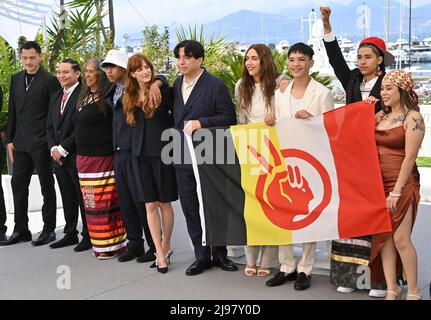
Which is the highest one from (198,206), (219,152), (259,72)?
(259,72)

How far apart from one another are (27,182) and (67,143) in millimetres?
864

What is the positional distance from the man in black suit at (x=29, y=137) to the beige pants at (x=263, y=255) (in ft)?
7.55

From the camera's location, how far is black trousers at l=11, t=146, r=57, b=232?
7.16 metres

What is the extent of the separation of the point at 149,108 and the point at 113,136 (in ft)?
1.80

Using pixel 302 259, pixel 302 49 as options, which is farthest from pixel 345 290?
pixel 302 49

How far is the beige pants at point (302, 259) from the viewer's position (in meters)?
5.48

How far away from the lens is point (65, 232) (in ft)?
23.4

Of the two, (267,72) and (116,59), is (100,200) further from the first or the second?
(267,72)

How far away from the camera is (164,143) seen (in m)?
6.02

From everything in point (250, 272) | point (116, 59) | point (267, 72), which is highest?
point (116, 59)

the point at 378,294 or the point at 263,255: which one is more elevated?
the point at 263,255

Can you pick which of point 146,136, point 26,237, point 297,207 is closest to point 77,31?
point 26,237

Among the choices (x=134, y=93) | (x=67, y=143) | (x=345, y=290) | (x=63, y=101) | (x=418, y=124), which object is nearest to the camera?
(x=418, y=124)

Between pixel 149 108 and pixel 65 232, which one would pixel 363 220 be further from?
pixel 65 232
